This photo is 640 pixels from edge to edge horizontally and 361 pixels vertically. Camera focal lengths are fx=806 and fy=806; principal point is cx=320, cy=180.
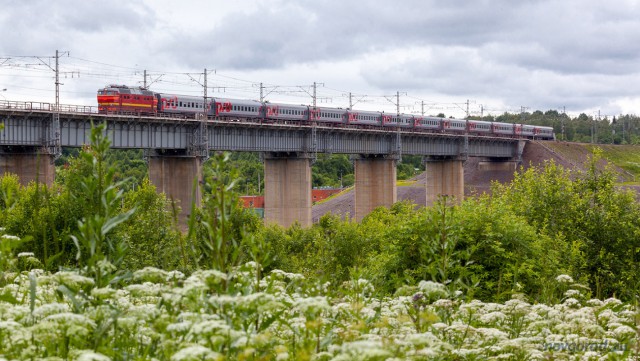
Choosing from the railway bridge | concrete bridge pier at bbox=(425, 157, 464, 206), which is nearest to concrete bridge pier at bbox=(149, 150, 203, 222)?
the railway bridge

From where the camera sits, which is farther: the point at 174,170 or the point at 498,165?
the point at 498,165

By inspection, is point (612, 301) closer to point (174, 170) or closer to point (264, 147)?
point (174, 170)

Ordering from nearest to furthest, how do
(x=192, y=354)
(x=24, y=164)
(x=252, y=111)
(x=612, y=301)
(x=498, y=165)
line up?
(x=192, y=354), (x=612, y=301), (x=24, y=164), (x=252, y=111), (x=498, y=165)

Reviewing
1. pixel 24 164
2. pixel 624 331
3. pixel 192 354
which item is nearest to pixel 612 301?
→ pixel 624 331

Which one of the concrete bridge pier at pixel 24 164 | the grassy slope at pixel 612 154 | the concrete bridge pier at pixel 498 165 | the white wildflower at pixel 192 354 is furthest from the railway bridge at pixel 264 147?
the white wildflower at pixel 192 354

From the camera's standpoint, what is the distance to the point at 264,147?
83188 millimetres

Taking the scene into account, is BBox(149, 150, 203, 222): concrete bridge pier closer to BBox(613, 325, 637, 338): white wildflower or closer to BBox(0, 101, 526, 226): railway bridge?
BBox(0, 101, 526, 226): railway bridge

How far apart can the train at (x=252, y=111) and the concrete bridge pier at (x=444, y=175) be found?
4.63 metres

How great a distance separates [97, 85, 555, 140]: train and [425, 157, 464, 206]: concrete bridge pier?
4632 mm

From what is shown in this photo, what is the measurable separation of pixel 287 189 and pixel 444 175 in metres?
35.8

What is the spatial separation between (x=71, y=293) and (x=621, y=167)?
139607 millimetres

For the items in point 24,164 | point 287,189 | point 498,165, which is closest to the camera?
point 24,164

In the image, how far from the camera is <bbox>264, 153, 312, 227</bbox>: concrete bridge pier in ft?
281

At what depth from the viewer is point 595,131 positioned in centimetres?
19625
